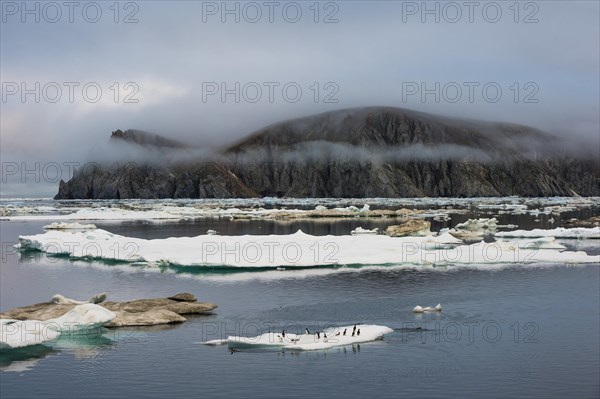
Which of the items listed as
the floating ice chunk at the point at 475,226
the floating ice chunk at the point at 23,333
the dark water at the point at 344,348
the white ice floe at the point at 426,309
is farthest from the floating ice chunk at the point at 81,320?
the floating ice chunk at the point at 475,226

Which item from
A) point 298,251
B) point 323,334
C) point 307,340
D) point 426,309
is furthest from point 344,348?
point 298,251

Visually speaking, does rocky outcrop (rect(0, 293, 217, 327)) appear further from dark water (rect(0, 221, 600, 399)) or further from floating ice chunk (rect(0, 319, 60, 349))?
floating ice chunk (rect(0, 319, 60, 349))

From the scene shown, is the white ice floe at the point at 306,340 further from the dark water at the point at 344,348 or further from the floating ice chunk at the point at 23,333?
the floating ice chunk at the point at 23,333

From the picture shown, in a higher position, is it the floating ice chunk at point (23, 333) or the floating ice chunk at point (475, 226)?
the floating ice chunk at point (475, 226)

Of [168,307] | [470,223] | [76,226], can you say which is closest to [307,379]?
[168,307]

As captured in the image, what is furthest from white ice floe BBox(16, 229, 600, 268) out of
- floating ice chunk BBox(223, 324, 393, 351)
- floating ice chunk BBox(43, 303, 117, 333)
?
floating ice chunk BBox(223, 324, 393, 351)

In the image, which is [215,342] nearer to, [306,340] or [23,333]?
[306,340]

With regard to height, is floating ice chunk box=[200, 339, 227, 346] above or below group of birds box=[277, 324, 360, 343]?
below
